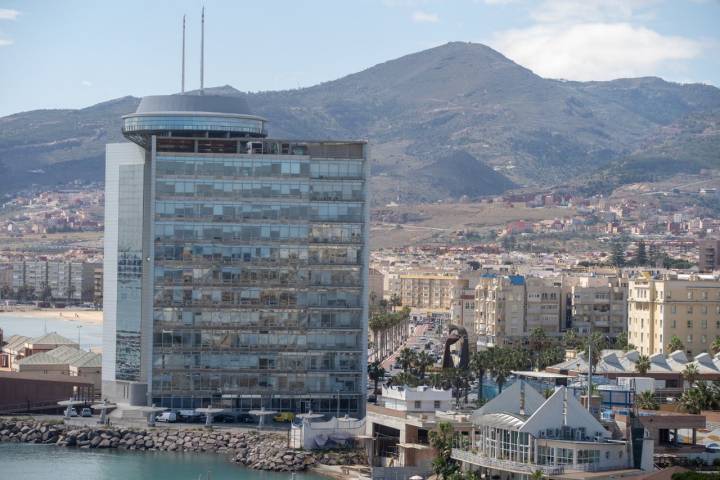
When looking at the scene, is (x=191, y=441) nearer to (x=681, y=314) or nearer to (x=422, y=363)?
(x=422, y=363)

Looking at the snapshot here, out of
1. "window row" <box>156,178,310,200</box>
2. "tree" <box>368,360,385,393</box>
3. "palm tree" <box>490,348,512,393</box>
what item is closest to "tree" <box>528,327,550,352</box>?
"palm tree" <box>490,348,512,393</box>

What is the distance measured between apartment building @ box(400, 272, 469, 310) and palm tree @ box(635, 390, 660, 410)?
110m

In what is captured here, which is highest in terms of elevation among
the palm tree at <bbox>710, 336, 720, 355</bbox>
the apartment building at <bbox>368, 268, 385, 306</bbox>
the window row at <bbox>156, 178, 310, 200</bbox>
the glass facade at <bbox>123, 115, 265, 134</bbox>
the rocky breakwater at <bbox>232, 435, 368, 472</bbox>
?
the glass facade at <bbox>123, 115, 265, 134</bbox>

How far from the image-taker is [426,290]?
621 feet

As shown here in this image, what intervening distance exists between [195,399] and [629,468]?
3033 centimetres

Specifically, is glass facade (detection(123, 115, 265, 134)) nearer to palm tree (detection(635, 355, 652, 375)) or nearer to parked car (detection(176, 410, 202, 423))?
parked car (detection(176, 410, 202, 423))

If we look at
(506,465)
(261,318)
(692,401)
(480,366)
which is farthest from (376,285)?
(506,465)

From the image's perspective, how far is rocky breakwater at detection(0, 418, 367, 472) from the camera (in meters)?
73.6

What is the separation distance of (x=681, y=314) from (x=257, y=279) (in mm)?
29638

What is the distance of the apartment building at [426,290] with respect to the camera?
186m

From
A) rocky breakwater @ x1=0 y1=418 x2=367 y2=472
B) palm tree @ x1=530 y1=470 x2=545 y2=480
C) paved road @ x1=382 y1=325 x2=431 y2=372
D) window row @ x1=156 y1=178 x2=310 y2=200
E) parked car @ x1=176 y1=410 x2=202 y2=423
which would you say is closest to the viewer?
palm tree @ x1=530 y1=470 x2=545 y2=480

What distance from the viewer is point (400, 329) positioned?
140500 mm

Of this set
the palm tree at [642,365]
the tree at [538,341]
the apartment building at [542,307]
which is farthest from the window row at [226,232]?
the apartment building at [542,307]

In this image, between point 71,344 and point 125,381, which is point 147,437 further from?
point 71,344
